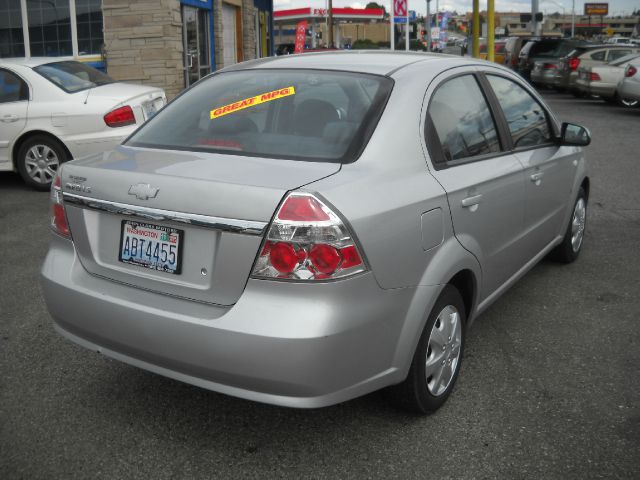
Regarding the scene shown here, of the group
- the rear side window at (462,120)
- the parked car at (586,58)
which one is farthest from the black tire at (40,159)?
the parked car at (586,58)

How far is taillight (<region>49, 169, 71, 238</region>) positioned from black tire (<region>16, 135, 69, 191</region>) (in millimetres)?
5619

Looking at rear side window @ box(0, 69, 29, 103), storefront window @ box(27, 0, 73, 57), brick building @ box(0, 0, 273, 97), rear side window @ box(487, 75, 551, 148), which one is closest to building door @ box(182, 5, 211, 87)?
brick building @ box(0, 0, 273, 97)

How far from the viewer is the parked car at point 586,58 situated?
21288mm

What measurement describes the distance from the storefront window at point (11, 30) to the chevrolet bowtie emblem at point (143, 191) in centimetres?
1446

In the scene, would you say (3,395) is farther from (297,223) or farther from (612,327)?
(612,327)

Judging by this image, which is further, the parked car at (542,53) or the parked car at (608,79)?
the parked car at (542,53)

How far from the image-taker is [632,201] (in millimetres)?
8156

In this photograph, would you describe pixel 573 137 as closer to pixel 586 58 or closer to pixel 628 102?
pixel 628 102

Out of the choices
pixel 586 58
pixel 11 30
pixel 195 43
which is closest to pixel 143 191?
pixel 11 30

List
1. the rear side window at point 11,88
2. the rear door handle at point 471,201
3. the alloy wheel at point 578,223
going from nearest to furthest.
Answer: the rear door handle at point 471,201 → the alloy wheel at point 578,223 → the rear side window at point 11,88

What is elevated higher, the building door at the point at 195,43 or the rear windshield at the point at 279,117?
the building door at the point at 195,43

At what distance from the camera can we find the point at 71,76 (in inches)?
359

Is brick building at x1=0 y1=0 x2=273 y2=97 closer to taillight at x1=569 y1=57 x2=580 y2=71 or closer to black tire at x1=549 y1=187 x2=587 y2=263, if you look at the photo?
black tire at x1=549 y1=187 x2=587 y2=263

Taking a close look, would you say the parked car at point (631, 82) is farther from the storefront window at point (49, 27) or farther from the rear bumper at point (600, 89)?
the storefront window at point (49, 27)
